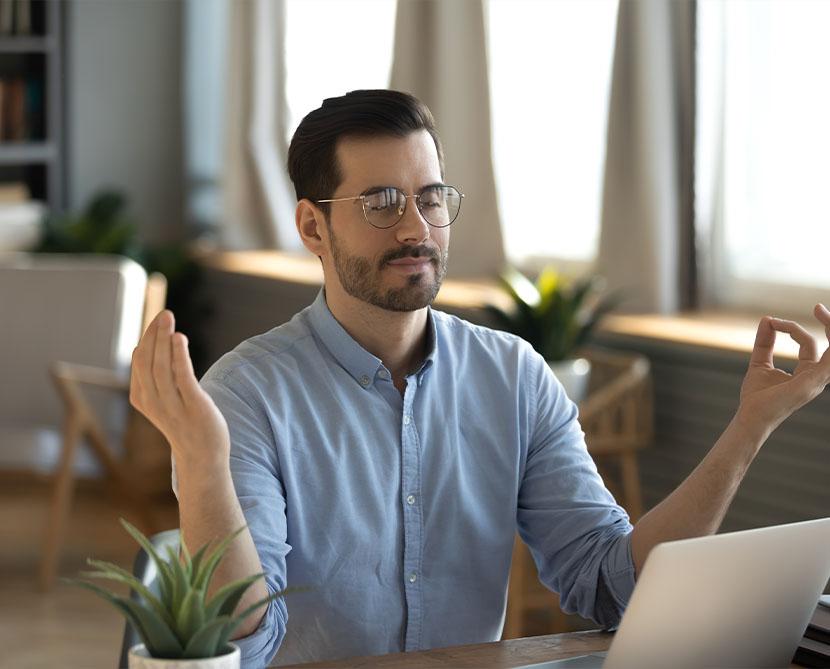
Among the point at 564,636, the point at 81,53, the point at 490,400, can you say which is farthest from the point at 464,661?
the point at 81,53

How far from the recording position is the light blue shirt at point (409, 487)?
5.85 feet

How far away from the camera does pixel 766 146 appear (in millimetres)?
3752

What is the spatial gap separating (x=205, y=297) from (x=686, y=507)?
4.23m

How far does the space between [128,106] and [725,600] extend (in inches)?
197

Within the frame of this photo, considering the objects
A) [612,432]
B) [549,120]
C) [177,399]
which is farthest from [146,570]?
[549,120]

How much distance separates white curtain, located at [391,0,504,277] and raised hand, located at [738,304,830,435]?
282 centimetres

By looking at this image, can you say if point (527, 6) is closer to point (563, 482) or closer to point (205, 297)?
point (205, 297)

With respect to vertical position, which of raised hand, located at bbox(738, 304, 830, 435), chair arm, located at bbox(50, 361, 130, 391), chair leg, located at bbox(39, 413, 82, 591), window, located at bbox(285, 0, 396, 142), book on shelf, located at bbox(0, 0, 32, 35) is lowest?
chair leg, located at bbox(39, 413, 82, 591)

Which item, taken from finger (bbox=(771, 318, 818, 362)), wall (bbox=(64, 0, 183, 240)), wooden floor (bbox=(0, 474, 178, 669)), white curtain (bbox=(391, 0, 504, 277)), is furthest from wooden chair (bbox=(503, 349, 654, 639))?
wall (bbox=(64, 0, 183, 240))

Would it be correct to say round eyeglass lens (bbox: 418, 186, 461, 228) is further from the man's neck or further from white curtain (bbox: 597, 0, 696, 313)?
white curtain (bbox: 597, 0, 696, 313)

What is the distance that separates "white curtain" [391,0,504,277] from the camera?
453cm

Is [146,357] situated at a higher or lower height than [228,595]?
higher

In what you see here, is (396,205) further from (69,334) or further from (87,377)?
(69,334)

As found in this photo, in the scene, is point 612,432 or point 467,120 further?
point 467,120
